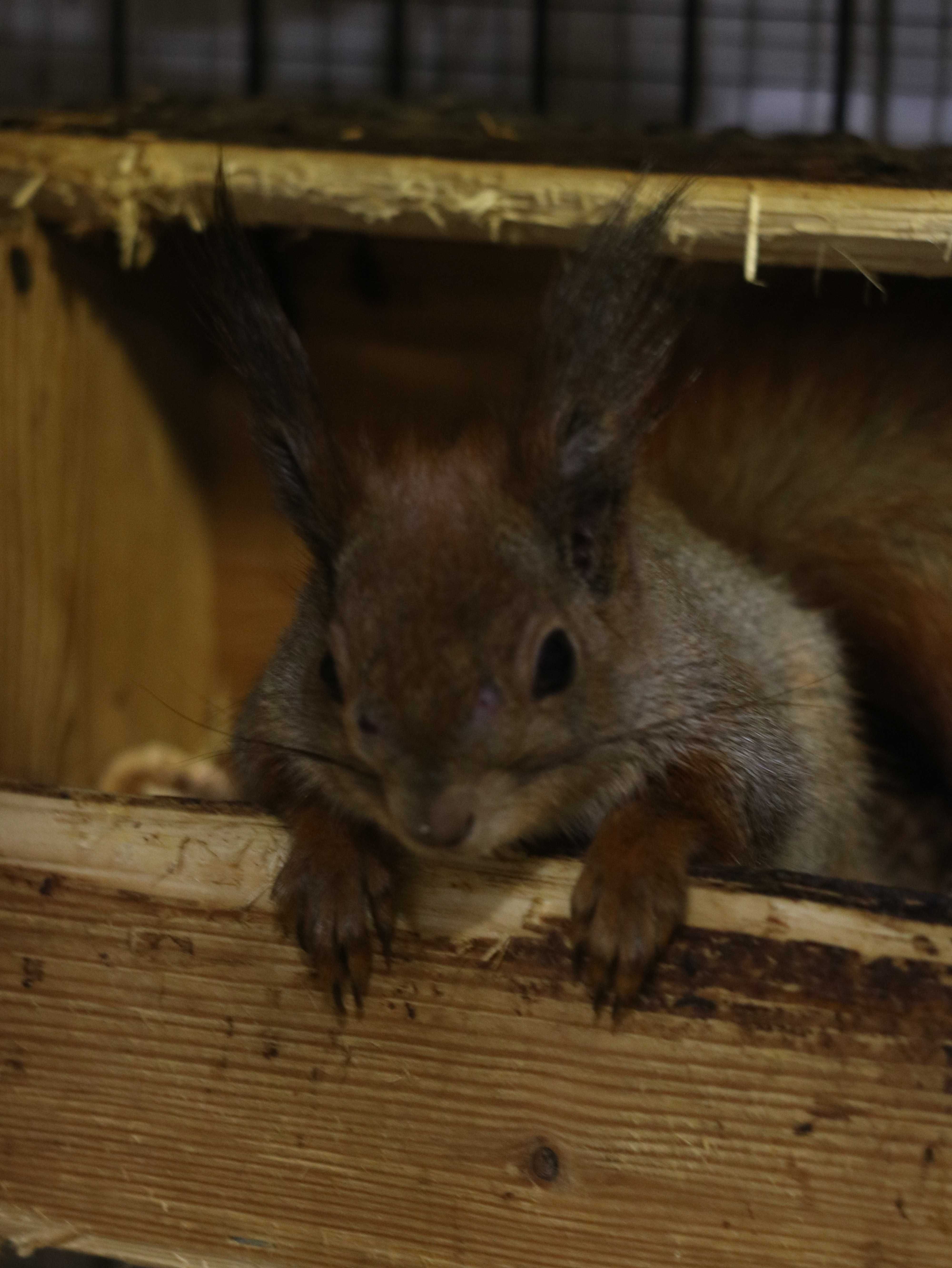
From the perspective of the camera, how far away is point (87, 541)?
1.96 meters

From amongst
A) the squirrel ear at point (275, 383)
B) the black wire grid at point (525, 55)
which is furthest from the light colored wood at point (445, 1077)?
the black wire grid at point (525, 55)

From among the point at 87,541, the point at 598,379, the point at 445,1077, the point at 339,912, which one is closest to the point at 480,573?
the point at 598,379

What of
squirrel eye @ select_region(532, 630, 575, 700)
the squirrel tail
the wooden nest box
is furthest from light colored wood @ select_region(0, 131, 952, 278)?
squirrel eye @ select_region(532, 630, 575, 700)

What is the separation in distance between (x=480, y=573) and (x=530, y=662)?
0.08m

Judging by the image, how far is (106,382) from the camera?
2.00m

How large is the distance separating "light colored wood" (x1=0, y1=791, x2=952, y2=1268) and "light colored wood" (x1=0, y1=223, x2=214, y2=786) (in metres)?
0.52

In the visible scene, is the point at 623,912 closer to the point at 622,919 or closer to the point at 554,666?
the point at 622,919

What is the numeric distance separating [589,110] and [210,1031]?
282 cm

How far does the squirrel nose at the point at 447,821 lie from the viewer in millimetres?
979

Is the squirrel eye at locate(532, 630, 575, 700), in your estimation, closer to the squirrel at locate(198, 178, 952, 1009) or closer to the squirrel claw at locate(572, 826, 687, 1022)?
the squirrel at locate(198, 178, 952, 1009)

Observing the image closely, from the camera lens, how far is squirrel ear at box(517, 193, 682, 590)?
1106 millimetres

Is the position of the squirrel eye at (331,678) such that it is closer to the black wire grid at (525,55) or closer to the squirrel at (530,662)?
the squirrel at (530,662)

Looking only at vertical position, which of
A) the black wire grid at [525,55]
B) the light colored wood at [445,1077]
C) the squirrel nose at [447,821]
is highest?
the black wire grid at [525,55]

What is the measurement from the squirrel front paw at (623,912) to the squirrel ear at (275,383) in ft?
1.23
